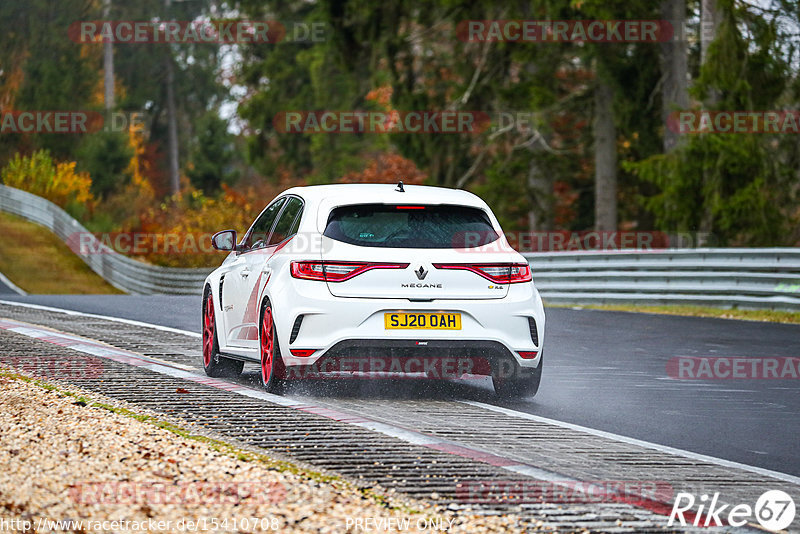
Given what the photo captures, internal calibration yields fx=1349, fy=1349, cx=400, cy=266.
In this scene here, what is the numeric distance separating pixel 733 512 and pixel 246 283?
18.7 feet

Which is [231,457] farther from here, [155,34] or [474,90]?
[155,34]

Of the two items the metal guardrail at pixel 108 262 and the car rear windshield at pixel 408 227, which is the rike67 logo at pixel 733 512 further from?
the metal guardrail at pixel 108 262

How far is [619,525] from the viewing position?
584 cm

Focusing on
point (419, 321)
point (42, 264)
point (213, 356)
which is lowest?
point (213, 356)

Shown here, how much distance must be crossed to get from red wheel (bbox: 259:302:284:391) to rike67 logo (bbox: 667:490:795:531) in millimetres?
4153

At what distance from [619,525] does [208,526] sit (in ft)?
5.82

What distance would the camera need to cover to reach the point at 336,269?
10.0 metres

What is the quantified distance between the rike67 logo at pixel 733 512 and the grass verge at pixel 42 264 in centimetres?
3733

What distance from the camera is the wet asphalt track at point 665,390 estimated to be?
29.3 feet

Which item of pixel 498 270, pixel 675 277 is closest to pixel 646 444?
pixel 498 270

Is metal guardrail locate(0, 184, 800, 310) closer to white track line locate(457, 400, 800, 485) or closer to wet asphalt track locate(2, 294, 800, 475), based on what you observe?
wet asphalt track locate(2, 294, 800, 475)

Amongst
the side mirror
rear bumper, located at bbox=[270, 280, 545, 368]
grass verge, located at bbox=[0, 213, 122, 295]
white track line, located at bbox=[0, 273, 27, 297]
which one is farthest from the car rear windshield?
grass verge, located at bbox=[0, 213, 122, 295]

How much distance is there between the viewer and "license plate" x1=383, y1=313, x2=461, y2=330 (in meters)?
9.91

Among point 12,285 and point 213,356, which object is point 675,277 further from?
point 12,285
